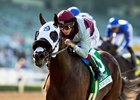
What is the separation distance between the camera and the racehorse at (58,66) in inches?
195

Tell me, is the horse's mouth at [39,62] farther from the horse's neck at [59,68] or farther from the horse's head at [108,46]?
the horse's head at [108,46]

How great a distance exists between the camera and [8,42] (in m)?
22.3

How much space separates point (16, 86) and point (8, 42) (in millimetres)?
6725

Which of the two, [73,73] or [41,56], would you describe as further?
[73,73]

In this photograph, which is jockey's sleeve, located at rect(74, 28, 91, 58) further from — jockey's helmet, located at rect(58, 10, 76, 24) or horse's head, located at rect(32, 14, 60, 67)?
horse's head, located at rect(32, 14, 60, 67)

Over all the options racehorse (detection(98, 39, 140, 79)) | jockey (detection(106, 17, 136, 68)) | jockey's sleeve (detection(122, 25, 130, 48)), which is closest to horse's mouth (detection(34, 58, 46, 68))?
racehorse (detection(98, 39, 140, 79))

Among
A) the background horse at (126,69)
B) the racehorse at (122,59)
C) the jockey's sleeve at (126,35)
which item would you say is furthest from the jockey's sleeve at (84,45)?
the jockey's sleeve at (126,35)

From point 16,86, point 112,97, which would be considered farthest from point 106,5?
point 112,97

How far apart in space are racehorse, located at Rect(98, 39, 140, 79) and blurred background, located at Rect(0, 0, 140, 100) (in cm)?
362

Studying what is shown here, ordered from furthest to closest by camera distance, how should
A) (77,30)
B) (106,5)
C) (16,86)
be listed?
1. (106,5)
2. (16,86)
3. (77,30)

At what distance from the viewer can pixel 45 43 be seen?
4.98 metres

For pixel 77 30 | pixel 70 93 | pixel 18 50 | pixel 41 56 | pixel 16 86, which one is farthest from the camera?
pixel 18 50

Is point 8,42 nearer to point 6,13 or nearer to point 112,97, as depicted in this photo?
point 6,13

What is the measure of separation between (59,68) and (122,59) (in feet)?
16.4
